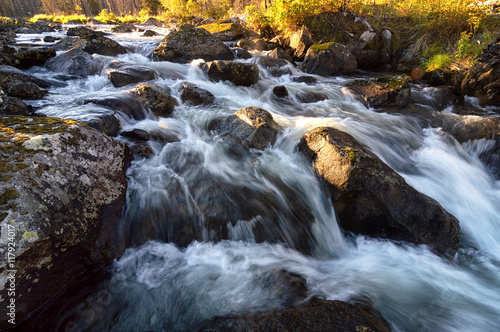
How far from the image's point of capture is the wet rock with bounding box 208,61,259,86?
7.51 meters

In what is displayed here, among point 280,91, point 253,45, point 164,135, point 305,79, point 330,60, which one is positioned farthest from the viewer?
point 253,45

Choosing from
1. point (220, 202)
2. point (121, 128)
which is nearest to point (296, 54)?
point (121, 128)

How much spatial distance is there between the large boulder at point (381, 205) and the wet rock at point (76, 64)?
829cm

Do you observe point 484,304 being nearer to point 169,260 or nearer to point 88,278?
point 169,260

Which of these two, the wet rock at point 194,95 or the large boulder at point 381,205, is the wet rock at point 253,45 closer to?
the wet rock at point 194,95

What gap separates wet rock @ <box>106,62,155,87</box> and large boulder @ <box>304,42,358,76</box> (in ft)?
19.9

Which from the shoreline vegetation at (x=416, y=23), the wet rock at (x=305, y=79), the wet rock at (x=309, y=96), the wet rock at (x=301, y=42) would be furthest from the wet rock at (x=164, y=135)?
the shoreline vegetation at (x=416, y=23)

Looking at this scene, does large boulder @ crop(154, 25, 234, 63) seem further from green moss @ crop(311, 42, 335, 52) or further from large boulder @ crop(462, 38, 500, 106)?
large boulder @ crop(462, 38, 500, 106)

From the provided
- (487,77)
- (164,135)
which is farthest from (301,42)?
(164,135)

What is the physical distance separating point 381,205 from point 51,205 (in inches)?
151

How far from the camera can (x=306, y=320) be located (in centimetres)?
200

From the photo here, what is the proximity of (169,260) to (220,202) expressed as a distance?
99 cm

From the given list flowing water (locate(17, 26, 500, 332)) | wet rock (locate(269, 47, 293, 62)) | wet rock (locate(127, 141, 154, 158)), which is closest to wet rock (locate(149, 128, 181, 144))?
flowing water (locate(17, 26, 500, 332))

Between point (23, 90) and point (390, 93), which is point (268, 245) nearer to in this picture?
point (390, 93)
